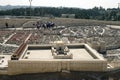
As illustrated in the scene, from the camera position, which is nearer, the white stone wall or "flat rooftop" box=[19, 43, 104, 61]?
the white stone wall

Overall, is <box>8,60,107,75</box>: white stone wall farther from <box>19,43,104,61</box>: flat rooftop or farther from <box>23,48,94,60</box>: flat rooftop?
<box>23,48,94,60</box>: flat rooftop

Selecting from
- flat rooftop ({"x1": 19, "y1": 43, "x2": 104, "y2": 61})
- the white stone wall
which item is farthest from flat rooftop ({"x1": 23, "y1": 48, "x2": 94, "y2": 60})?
the white stone wall

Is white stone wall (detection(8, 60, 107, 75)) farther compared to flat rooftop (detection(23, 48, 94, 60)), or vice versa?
flat rooftop (detection(23, 48, 94, 60))

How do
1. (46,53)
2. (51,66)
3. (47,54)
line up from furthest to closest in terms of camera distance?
(46,53) < (47,54) < (51,66)

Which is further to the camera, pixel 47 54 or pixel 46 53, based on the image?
pixel 46 53

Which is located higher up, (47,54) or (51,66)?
(47,54)

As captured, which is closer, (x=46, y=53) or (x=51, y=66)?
(x=51, y=66)

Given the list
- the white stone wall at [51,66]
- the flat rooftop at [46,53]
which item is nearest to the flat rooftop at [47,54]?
the flat rooftop at [46,53]

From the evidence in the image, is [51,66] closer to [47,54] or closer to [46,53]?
[47,54]

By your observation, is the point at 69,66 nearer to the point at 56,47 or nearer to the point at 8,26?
the point at 56,47

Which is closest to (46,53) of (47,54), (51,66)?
(47,54)

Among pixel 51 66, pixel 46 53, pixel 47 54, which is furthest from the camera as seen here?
pixel 46 53

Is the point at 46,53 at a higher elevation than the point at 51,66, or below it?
higher

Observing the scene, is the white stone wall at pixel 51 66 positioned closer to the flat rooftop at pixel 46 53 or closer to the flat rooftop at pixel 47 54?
the flat rooftop at pixel 46 53
